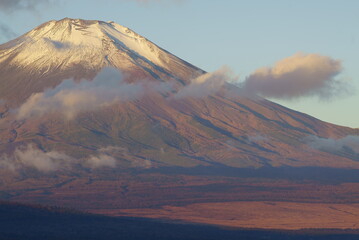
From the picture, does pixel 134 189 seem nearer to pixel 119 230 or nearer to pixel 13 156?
pixel 13 156

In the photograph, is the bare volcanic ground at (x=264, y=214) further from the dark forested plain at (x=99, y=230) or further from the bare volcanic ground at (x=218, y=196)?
the dark forested plain at (x=99, y=230)

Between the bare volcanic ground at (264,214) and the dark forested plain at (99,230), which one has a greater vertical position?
the bare volcanic ground at (264,214)

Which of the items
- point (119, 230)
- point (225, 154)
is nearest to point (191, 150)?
point (225, 154)

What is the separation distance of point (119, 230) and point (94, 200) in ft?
168

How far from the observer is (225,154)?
189250 millimetres

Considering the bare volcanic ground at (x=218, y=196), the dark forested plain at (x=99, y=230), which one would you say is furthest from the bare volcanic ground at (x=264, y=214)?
the dark forested plain at (x=99, y=230)

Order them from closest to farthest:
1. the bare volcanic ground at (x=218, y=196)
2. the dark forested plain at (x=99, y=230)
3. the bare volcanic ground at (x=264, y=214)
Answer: the dark forested plain at (x=99, y=230) < the bare volcanic ground at (x=264, y=214) < the bare volcanic ground at (x=218, y=196)

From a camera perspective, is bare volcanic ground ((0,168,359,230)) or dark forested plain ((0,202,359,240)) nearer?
dark forested plain ((0,202,359,240))

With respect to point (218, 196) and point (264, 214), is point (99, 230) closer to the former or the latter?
point (264, 214)

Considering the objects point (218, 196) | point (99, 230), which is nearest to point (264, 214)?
point (218, 196)

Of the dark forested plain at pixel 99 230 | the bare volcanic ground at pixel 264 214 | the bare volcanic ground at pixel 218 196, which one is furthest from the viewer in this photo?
the bare volcanic ground at pixel 218 196

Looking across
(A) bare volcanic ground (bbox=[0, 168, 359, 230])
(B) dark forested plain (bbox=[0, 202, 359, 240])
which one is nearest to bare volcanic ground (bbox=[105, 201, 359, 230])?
(A) bare volcanic ground (bbox=[0, 168, 359, 230])

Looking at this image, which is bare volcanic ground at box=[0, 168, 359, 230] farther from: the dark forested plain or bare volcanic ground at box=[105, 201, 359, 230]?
the dark forested plain

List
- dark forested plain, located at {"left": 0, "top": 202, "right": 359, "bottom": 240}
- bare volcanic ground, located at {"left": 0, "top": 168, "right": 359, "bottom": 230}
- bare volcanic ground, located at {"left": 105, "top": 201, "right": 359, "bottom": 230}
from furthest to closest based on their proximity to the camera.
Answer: bare volcanic ground, located at {"left": 0, "top": 168, "right": 359, "bottom": 230} < bare volcanic ground, located at {"left": 105, "top": 201, "right": 359, "bottom": 230} < dark forested plain, located at {"left": 0, "top": 202, "right": 359, "bottom": 240}
